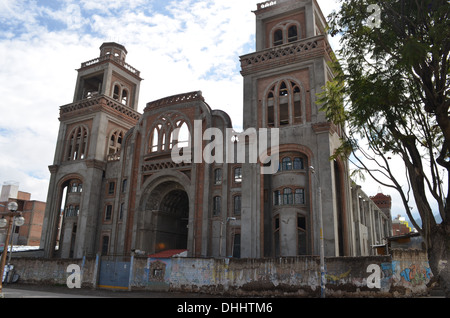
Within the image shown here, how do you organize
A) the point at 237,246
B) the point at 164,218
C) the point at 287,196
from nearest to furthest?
the point at 287,196 → the point at 237,246 → the point at 164,218

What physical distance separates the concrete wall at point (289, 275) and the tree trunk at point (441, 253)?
736cm

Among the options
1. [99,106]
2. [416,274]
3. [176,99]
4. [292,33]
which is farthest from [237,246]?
[99,106]

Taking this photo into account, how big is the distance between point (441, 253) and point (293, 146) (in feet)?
57.7

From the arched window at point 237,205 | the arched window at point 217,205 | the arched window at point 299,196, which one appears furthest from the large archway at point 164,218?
the arched window at point 299,196

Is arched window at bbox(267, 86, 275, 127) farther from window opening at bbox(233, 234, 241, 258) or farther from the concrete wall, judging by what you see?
the concrete wall

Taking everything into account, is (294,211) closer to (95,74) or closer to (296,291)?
(296,291)

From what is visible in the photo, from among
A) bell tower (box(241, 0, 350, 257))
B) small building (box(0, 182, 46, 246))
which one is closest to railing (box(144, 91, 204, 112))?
bell tower (box(241, 0, 350, 257))

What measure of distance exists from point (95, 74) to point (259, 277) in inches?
1445

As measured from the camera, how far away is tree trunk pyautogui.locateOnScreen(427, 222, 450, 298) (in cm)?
1186

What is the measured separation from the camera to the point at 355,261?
780 inches

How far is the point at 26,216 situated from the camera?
66750mm

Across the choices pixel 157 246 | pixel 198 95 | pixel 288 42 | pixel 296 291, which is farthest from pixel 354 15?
pixel 157 246

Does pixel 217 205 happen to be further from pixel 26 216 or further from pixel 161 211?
pixel 26 216

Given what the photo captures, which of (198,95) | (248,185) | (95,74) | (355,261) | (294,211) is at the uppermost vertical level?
(95,74)
